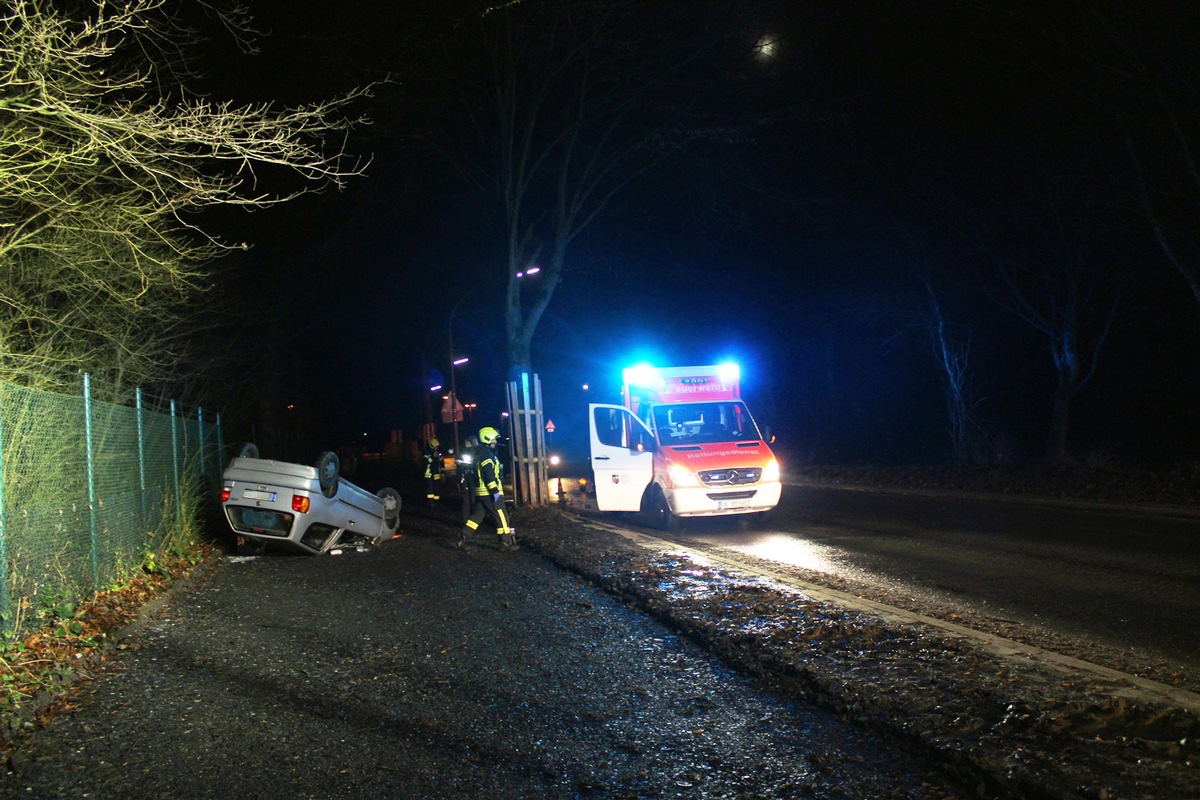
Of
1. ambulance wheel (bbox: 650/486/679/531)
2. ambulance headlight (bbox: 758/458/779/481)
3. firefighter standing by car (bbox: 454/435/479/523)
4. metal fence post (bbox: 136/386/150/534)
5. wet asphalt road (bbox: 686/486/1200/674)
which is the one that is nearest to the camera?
wet asphalt road (bbox: 686/486/1200/674)

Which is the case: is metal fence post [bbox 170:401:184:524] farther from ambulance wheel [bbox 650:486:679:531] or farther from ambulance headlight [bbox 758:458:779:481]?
ambulance headlight [bbox 758:458:779:481]

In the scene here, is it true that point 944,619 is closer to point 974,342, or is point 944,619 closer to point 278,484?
point 278,484

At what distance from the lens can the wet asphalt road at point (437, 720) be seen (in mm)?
4324

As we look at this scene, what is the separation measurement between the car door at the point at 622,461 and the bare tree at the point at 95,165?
22.7ft

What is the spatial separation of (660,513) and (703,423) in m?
1.79

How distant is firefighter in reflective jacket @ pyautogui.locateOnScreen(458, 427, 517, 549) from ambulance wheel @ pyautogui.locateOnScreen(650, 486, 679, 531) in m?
2.79

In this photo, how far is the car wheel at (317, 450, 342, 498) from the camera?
11.7m

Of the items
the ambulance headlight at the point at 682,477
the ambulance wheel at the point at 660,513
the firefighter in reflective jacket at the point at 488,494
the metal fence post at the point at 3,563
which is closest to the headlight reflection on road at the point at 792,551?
the ambulance headlight at the point at 682,477

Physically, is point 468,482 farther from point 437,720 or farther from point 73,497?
point 437,720

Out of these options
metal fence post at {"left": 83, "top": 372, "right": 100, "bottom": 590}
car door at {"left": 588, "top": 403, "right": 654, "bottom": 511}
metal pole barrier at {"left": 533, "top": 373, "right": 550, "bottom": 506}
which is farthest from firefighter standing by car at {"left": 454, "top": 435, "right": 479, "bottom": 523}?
metal fence post at {"left": 83, "top": 372, "right": 100, "bottom": 590}

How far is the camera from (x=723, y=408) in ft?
51.2

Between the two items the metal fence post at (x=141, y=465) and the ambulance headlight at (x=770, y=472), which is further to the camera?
the ambulance headlight at (x=770, y=472)

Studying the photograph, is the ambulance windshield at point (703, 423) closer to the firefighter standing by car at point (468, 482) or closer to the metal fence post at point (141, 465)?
the firefighter standing by car at point (468, 482)

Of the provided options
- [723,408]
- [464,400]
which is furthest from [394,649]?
[464,400]
